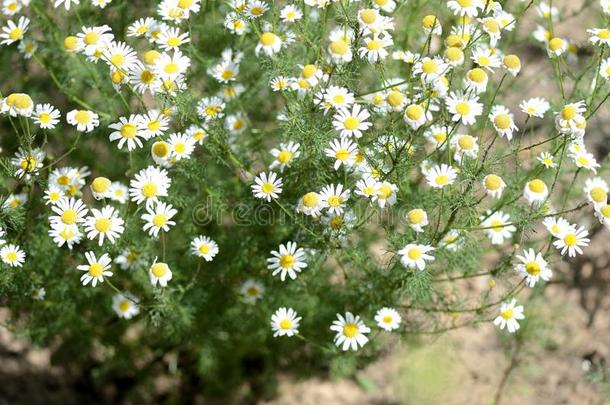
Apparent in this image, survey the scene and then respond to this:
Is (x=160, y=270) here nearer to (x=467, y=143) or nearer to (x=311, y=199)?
(x=311, y=199)

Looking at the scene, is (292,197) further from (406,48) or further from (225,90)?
(406,48)

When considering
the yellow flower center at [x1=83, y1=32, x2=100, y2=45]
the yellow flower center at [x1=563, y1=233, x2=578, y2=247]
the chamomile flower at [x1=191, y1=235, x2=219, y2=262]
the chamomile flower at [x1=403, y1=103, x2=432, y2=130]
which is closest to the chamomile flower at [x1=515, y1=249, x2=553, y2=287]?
the yellow flower center at [x1=563, y1=233, x2=578, y2=247]

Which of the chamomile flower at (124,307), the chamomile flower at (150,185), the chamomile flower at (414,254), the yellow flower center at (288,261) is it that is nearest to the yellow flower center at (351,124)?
the chamomile flower at (414,254)

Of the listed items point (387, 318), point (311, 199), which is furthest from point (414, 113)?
point (387, 318)

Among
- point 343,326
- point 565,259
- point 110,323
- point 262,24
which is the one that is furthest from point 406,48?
Result: point 110,323

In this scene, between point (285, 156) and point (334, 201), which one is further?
point (285, 156)
